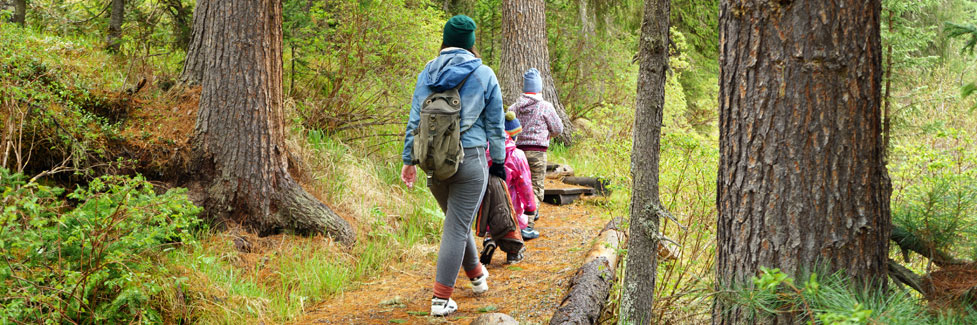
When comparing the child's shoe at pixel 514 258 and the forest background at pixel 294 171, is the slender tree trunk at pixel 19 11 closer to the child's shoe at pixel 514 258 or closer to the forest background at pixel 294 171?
the forest background at pixel 294 171

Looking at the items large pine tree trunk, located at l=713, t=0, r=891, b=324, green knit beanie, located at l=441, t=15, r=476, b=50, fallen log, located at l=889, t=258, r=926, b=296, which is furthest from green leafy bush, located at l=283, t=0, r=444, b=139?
fallen log, located at l=889, t=258, r=926, b=296

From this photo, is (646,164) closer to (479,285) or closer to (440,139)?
(440,139)

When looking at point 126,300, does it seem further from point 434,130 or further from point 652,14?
point 652,14

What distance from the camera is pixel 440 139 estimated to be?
396 cm

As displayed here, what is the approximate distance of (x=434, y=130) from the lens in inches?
157

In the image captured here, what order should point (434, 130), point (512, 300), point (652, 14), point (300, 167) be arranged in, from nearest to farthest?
point (652, 14) < point (434, 130) < point (512, 300) < point (300, 167)

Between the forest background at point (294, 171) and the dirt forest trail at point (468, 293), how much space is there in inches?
7.4

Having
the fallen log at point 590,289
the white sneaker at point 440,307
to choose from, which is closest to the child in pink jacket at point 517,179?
the fallen log at point 590,289

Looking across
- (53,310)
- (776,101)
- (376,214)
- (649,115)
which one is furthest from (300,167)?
(776,101)

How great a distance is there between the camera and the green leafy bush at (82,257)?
3.31 meters

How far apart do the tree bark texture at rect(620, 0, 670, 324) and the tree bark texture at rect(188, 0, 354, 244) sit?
11.8 feet

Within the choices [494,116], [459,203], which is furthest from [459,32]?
[459,203]

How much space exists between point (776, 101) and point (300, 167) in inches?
202

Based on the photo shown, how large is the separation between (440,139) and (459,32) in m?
0.79
